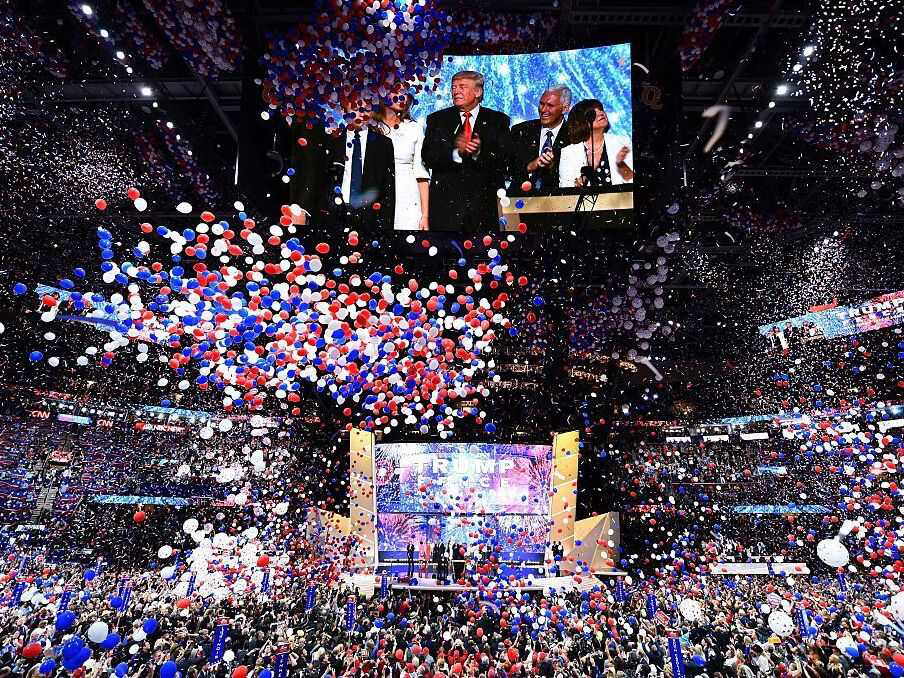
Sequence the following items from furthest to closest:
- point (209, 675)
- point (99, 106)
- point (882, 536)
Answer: point (882, 536) → point (209, 675) → point (99, 106)

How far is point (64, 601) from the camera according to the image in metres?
7.48

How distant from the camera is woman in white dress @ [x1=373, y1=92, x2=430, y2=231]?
3.63 metres

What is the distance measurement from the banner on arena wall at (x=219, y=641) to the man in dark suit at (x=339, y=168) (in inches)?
198

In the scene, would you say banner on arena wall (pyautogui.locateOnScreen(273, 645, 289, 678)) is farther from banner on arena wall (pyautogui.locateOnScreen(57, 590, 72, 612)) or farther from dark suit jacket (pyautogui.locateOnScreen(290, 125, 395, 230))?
dark suit jacket (pyautogui.locateOnScreen(290, 125, 395, 230))

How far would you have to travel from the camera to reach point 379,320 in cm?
514

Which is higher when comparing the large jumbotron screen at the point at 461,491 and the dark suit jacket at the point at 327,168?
the dark suit jacket at the point at 327,168

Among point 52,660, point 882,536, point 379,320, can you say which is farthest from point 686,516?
point 52,660

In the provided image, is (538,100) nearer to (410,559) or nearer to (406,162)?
(406,162)

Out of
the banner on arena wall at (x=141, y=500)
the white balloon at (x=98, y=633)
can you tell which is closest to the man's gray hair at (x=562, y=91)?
the white balloon at (x=98, y=633)

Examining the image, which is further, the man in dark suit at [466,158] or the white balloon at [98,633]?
the white balloon at [98,633]

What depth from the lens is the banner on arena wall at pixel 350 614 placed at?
24.0ft

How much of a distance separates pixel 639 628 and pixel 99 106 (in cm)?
815

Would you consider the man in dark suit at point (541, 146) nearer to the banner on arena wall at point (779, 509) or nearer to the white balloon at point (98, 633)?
the white balloon at point (98, 633)

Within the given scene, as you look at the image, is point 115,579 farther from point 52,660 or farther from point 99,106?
point 99,106
